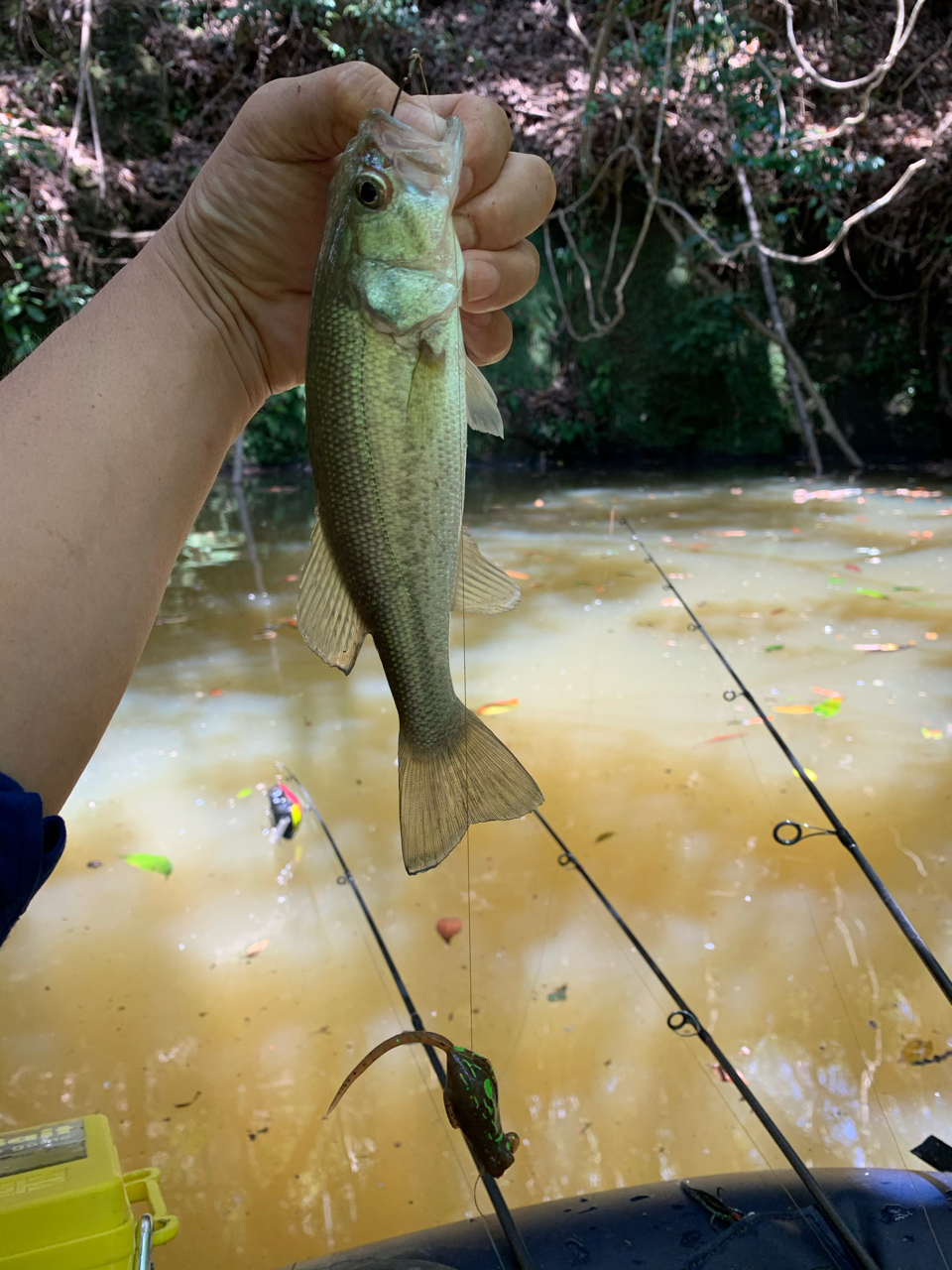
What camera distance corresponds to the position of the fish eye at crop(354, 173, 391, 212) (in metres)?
1.10

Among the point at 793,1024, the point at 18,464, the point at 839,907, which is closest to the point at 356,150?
the point at 18,464

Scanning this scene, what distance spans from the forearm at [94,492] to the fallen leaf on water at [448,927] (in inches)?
67.4

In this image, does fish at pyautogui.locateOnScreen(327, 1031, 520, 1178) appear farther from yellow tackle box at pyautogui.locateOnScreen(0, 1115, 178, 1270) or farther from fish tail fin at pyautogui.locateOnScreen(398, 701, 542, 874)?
yellow tackle box at pyautogui.locateOnScreen(0, 1115, 178, 1270)

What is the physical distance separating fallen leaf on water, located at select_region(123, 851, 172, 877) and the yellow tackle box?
177cm

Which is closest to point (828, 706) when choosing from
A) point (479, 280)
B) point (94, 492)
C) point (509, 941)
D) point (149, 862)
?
point (509, 941)

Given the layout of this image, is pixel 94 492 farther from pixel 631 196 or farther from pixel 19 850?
pixel 631 196

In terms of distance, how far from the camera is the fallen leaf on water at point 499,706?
422cm

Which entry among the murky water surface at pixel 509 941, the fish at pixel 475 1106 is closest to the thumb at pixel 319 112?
the fish at pixel 475 1106

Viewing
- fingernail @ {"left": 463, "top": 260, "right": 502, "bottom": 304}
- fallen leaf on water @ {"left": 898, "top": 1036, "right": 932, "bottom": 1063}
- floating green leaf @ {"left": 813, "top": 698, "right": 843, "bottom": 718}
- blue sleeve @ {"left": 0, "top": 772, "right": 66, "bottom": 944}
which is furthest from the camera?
floating green leaf @ {"left": 813, "top": 698, "right": 843, "bottom": 718}

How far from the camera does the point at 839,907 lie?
8.93ft

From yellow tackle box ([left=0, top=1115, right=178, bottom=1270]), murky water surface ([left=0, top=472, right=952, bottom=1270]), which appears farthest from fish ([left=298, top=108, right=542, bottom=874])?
murky water surface ([left=0, top=472, right=952, bottom=1270])

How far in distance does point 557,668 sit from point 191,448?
11.5 feet

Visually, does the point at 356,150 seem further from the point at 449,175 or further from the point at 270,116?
the point at 270,116

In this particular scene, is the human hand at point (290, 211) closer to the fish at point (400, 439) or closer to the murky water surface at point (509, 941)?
the fish at point (400, 439)
